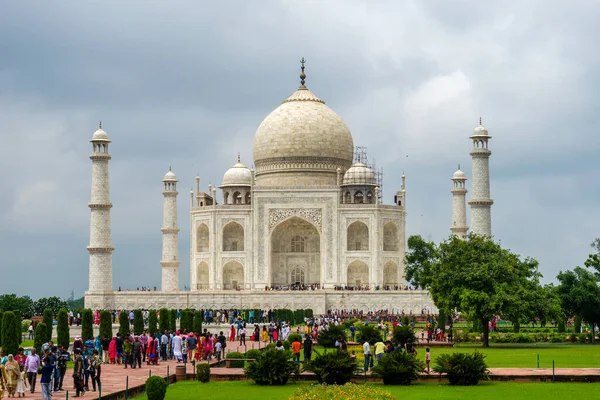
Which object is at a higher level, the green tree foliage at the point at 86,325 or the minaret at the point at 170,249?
the minaret at the point at 170,249

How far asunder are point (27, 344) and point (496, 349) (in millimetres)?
12704

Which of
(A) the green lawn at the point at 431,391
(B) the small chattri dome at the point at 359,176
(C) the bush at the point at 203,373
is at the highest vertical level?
(B) the small chattri dome at the point at 359,176

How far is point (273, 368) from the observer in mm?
18172

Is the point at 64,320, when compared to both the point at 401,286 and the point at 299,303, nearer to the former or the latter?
the point at 299,303

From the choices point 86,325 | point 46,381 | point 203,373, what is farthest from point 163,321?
point 46,381

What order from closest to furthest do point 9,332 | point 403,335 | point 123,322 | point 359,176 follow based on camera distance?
point 9,332 < point 403,335 < point 123,322 < point 359,176

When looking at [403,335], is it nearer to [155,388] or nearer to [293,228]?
[155,388]

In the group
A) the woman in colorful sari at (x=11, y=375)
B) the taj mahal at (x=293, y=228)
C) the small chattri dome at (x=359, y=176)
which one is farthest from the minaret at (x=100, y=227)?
the woman in colorful sari at (x=11, y=375)

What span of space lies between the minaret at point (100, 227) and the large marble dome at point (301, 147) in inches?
339

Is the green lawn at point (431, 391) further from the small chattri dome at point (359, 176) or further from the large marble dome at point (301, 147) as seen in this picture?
the large marble dome at point (301, 147)

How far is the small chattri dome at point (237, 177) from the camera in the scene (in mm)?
49875

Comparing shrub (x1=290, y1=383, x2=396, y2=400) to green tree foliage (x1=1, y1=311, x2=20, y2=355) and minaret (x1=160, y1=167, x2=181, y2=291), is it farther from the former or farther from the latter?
minaret (x1=160, y1=167, x2=181, y2=291)

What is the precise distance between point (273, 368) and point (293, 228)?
30026mm

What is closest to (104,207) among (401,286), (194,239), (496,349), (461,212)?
(194,239)
